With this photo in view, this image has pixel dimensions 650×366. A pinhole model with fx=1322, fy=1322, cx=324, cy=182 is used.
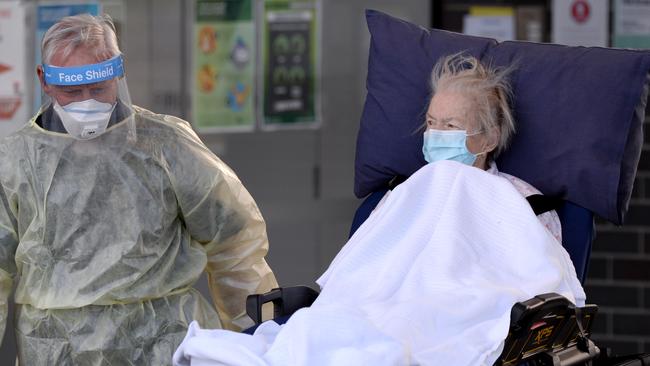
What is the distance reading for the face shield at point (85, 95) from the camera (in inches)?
140

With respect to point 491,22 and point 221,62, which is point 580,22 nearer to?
point 491,22

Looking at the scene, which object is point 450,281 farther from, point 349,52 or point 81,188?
point 349,52

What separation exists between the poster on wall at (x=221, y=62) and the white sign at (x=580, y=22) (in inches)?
55.6

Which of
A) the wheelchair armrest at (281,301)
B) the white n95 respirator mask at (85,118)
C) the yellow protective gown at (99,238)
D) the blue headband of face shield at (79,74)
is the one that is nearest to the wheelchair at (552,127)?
the wheelchair armrest at (281,301)

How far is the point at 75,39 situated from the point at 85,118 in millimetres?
224

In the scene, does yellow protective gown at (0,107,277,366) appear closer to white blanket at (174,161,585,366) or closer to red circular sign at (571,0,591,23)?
white blanket at (174,161,585,366)

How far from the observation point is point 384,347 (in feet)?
10.1

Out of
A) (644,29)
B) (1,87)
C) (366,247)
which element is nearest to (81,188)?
(366,247)

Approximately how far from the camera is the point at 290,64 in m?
6.17

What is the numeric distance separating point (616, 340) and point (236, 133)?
6.69ft

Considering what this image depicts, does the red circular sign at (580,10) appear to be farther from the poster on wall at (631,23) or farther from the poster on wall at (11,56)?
the poster on wall at (11,56)

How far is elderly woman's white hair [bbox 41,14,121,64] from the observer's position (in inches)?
141

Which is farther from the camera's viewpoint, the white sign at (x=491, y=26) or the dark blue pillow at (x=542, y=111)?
the white sign at (x=491, y=26)

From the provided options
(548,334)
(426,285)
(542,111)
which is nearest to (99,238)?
(426,285)
